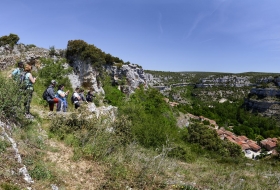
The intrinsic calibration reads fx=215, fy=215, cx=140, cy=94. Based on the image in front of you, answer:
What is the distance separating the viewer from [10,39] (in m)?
20.1

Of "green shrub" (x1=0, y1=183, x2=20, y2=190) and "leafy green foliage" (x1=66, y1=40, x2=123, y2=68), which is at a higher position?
"leafy green foliage" (x1=66, y1=40, x2=123, y2=68)

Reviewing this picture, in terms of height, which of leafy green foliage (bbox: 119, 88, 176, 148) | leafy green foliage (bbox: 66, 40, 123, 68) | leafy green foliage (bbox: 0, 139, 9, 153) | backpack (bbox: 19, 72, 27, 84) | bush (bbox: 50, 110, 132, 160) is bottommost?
leafy green foliage (bbox: 119, 88, 176, 148)

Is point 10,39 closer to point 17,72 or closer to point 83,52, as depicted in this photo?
point 83,52

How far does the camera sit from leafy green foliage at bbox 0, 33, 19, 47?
64.8 ft

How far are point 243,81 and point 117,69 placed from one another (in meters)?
123

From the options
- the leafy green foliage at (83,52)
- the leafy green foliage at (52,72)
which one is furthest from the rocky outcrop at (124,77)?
the leafy green foliage at (52,72)

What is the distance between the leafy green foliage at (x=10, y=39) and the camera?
1975 centimetres

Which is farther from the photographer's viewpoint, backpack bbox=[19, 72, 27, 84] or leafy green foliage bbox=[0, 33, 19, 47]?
leafy green foliage bbox=[0, 33, 19, 47]

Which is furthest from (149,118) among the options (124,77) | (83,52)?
(83,52)

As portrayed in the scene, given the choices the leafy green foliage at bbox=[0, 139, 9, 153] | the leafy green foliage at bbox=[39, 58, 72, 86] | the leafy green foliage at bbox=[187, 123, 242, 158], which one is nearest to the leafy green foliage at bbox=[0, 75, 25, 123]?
the leafy green foliage at bbox=[0, 139, 9, 153]

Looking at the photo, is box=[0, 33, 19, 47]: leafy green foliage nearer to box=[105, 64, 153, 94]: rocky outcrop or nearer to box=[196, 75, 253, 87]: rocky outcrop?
box=[105, 64, 153, 94]: rocky outcrop

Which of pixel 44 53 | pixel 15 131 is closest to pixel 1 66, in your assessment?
pixel 44 53

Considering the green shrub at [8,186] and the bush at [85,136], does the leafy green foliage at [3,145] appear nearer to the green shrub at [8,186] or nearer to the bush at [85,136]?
the green shrub at [8,186]

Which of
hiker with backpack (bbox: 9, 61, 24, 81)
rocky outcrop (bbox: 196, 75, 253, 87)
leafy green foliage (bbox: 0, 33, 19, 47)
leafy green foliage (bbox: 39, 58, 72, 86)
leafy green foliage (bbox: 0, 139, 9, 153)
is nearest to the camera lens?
leafy green foliage (bbox: 0, 139, 9, 153)
